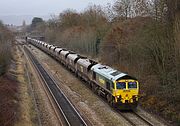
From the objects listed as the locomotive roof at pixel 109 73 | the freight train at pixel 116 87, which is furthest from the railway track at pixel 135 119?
the locomotive roof at pixel 109 73

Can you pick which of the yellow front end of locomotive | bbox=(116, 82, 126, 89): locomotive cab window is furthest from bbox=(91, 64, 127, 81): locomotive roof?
the yellow front end of locomotive

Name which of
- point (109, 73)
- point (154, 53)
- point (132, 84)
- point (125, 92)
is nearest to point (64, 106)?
point (109, 73)

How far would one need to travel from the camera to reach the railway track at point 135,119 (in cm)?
2319

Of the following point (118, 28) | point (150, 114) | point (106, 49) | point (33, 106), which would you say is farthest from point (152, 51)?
point (106, 49)

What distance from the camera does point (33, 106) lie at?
1150 inches

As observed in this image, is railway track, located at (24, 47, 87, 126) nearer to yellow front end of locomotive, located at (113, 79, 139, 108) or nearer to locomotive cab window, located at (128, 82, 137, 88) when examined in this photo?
yellow front end of locomotive, located at (113, 79, 139, 108)

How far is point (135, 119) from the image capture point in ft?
80.7

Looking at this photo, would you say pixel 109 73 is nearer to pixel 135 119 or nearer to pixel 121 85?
pixel 121 85

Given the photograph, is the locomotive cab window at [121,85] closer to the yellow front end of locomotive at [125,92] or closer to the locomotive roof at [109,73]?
the yellow front end of locomotive at [125,92]

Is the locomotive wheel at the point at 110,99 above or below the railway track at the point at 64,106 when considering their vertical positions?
above

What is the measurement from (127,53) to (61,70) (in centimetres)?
1611

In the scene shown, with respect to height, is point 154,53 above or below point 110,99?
above

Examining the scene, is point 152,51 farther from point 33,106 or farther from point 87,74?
point 33,106

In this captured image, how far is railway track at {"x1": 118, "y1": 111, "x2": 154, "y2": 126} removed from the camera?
23188mm
